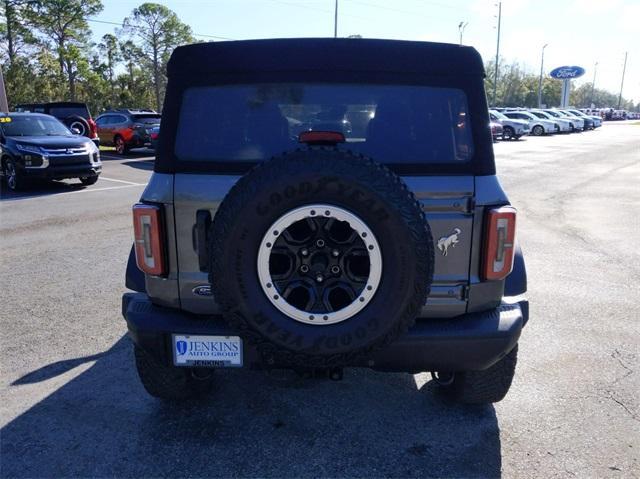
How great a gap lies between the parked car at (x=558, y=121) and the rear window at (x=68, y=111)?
31811 mm

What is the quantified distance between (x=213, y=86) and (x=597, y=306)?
13.6 ft

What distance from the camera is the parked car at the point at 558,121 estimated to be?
39.0 meters

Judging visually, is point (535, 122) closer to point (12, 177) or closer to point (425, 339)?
point (12, 177)

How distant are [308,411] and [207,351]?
2.94 ft

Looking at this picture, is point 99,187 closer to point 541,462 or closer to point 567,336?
→ point 567,336

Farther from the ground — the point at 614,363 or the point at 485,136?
the point at 485,136

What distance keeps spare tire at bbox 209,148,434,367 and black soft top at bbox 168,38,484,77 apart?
0.63 meters

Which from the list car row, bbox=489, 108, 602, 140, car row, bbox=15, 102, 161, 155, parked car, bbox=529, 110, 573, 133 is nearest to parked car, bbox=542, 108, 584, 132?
car row, bbox=489, 108, 602, 140

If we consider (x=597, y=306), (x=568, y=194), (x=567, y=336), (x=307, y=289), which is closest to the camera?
(x=307, y=289)

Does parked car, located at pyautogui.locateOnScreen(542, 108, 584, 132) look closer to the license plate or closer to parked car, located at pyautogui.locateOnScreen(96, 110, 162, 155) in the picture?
parked car, located at pyautogui.locateOnScreen(96, 110, 162, 155)

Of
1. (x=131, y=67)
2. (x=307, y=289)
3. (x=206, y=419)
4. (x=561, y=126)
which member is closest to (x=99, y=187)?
(x=206, y=419)

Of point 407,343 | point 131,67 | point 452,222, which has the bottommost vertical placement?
point 407,343

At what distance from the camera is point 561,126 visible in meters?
39.9

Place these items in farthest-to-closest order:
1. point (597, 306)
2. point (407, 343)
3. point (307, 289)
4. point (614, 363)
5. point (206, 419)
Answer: point (597, 306) < point (614, 363) < point (206, 419) < point (407, 343) < point (307, 289)
